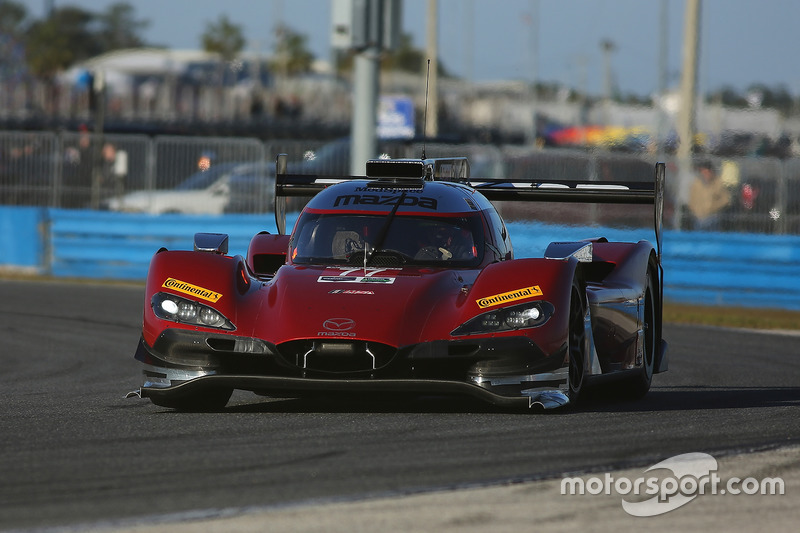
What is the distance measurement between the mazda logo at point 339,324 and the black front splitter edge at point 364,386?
278 mm

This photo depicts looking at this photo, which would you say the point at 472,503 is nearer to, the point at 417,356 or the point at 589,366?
the point at 417,356

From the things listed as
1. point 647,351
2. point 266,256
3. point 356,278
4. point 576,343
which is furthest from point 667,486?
point 266,256

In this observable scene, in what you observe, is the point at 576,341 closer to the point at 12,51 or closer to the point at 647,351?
the point at 647,351

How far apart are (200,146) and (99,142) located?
6.27 ft

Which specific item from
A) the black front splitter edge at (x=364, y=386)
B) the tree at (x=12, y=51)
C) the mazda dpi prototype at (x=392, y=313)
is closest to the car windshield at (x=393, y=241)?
the mazda dpi prototype at (x=392, y=313)

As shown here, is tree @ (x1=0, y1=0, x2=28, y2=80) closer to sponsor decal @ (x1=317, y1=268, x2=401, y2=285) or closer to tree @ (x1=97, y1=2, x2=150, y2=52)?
tree @ (x1=97, y1=2, x2=150, y2=52)

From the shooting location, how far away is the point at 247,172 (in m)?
23.6

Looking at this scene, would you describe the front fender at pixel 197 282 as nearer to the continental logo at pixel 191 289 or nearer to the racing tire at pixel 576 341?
the continental logo at pixel 191 289

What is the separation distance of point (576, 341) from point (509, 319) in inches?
26.6

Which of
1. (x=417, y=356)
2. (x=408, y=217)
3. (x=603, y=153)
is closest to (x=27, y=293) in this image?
(x=603, y=153)

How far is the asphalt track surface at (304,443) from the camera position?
5.16 meters

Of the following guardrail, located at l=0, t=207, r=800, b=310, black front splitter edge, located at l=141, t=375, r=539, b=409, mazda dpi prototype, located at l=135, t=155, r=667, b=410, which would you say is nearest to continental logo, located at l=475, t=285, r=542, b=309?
mazda dpi prototype, located at l=135, t=155, r=667, b=410

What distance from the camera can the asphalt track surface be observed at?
5.16m

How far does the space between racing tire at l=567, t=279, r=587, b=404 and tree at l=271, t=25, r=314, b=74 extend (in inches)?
3534
